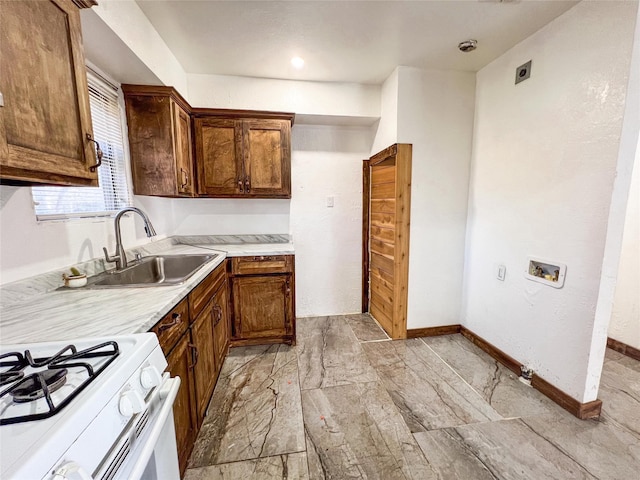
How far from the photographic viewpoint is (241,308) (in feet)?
7.69

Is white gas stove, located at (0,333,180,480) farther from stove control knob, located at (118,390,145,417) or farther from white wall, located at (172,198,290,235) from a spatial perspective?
white wall, located at (172,198,290,235)

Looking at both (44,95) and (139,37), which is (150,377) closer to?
(44,95)

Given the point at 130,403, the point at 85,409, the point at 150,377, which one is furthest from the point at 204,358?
the point at 85,409

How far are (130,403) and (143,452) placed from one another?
15 cm

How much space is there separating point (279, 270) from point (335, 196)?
112 cm

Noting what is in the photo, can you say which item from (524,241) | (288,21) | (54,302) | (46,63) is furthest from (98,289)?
(524,241)

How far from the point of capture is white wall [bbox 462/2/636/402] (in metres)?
1.45

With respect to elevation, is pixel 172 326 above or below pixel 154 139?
below

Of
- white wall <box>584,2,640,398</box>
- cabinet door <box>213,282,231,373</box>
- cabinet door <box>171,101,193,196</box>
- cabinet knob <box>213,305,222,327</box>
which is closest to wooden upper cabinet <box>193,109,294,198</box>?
cabinet door <box>171,101,193,196</box>

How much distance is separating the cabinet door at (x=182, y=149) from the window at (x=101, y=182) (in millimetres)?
365

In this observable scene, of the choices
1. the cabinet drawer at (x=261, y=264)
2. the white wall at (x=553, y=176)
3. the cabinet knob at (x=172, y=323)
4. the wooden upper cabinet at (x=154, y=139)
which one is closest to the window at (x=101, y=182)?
the wooden upper cabinet at (x=154, y=139)

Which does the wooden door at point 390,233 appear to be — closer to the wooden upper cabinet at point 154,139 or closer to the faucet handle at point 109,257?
the wooden upper cabinet at point 154,139

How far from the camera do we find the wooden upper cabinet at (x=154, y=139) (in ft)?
6.40

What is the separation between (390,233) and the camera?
2529mm
